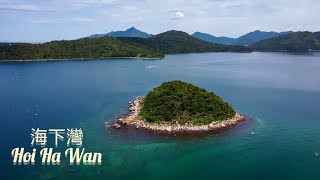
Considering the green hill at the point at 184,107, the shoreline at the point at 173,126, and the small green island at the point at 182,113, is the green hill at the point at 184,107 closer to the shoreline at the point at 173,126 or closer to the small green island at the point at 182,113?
the small green island at the point at 182,113

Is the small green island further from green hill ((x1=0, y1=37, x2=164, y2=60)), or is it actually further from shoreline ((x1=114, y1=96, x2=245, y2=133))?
green hill ((x1=0, y1=37, x2=164, y2=60))

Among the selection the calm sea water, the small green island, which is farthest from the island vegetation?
the small green island

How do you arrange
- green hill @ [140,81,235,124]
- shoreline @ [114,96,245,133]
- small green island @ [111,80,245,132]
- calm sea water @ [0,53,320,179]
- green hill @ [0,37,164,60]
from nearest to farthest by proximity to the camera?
calm sea water @ [0,53,320,179] → shoreline @ [114,96,245,133] → small green island @ [111,80,245,132] → green hill @ [140,81,235,124] → green hill @ [0,37,164,60]

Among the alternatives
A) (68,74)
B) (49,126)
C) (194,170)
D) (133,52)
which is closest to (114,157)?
(194,170)

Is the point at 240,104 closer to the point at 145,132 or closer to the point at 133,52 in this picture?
the point at 145,132

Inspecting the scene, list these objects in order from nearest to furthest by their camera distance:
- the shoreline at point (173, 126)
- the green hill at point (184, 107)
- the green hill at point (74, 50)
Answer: the shoreline at point (173, 126) → the green hill at point (184, 107) → the green hill at point (74, 50)

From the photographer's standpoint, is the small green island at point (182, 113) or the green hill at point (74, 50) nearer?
the small green island at point (182, 113)

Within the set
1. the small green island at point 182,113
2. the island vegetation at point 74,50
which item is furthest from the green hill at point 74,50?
the small green island at point 182,113
